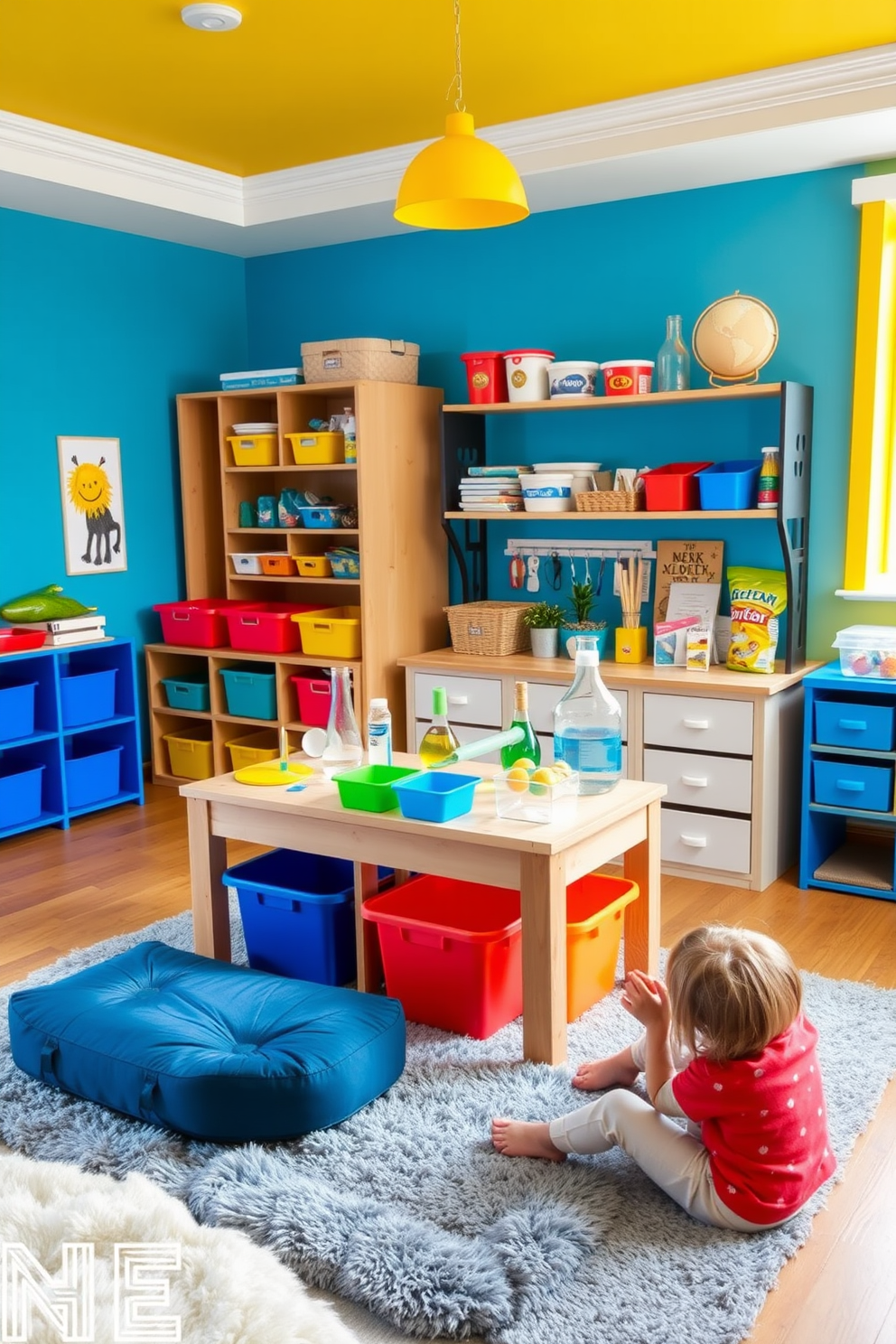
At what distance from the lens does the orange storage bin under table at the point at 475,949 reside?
8.75 feet

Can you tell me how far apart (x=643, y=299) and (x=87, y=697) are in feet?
8.63

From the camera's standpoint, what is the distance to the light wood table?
8.16 ft

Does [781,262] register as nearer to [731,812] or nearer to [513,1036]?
[731,812]

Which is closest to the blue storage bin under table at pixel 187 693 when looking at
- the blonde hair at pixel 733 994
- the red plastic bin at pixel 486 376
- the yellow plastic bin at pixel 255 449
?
the yellow plastic bin at pixel 255 449

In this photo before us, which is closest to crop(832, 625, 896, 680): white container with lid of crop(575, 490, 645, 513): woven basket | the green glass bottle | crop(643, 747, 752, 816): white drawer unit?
crop(643, 747, 752, 816): white drawer unit

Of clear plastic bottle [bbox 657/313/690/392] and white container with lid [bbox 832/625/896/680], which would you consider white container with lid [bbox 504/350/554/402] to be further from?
white container with lid [bbox 832/625/896/680]

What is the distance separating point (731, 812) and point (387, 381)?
2172 millimetres

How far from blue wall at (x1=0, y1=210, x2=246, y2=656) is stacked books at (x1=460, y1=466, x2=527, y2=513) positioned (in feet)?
5.05

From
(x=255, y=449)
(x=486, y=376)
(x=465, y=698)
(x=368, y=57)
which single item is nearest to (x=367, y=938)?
(x=465, y=698)

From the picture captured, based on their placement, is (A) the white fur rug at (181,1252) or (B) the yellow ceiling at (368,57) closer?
(A) the white fur rug at (181,1252)

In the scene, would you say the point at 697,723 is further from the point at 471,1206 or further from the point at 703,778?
the point at 471,1206

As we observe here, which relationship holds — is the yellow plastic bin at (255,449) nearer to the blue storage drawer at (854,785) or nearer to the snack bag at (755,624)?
the snack bag at (755,624)

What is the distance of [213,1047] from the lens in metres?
2.37

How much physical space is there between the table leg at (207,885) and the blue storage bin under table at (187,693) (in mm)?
2090
